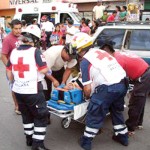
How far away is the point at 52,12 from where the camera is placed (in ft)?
51.8

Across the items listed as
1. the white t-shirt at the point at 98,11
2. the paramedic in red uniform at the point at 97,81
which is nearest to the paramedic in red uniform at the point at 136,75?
the paramedic in red uniform at the point at 97,81

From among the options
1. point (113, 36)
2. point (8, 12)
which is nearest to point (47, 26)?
point (113, 36)

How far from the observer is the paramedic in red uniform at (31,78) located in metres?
3.92

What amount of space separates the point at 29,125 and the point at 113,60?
146cm

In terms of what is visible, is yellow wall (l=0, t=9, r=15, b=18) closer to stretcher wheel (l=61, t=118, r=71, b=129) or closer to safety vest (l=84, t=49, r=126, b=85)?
stretcher wheel (l=61, t=118, r=71, b=129)

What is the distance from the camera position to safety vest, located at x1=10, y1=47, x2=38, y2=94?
154 inches

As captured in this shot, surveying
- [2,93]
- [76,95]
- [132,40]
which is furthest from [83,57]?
[2,93]

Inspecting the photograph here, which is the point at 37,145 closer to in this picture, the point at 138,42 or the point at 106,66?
the point at 106,66

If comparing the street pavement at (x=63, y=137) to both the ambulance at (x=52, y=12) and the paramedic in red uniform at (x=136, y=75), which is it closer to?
the paramedic in red uniform at (x=136, y=75)

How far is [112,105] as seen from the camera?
4.32 meters

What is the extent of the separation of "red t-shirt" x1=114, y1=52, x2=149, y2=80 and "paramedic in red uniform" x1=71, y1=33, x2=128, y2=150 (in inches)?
11.5

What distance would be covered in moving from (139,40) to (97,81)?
323cm

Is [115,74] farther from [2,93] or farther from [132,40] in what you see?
[2,93]

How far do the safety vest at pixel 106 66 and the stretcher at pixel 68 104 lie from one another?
60cm
